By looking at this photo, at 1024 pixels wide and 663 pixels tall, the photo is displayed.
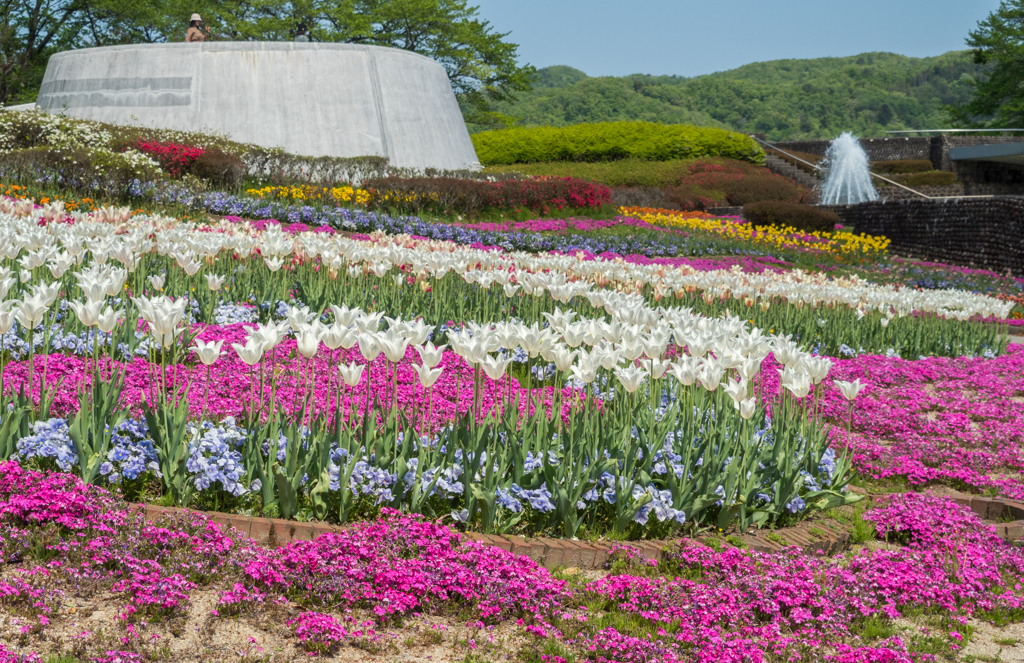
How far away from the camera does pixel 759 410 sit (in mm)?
4965

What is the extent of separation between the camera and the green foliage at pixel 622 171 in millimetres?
35688

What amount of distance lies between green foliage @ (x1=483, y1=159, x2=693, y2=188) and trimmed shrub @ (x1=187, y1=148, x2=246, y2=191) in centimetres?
1614

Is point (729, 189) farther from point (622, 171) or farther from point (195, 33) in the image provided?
point (195, 33)

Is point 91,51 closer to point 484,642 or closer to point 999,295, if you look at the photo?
point 999,295

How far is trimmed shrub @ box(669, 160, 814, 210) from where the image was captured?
3162cm

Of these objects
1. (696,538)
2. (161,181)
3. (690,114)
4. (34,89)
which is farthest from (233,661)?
(690,114)

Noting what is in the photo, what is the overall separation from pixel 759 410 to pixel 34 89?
167 ft

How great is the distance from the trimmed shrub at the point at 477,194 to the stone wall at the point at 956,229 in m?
8.36

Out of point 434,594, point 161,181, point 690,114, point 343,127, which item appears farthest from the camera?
point 690,114

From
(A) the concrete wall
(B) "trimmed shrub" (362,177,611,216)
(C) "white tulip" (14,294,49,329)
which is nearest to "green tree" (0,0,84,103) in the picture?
(A) the concrete wall

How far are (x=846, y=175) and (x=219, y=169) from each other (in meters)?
32.9

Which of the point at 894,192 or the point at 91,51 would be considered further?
the point at 894,192

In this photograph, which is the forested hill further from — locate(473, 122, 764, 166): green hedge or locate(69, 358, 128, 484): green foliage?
locate(69, 358, 128, 484): green foliage

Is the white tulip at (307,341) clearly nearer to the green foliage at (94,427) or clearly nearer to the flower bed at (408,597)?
the flower bed at (408,597)
